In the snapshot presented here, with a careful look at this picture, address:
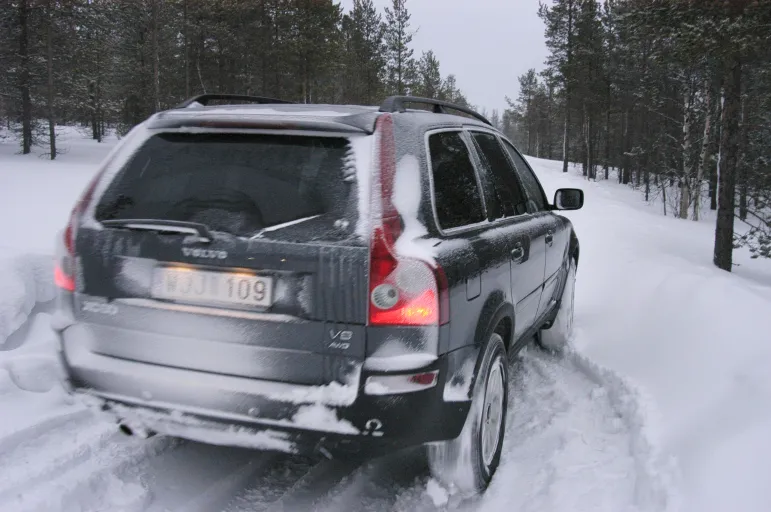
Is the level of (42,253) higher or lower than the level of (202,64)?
lower

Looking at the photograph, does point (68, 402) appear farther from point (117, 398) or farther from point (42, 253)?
point (42, 253)

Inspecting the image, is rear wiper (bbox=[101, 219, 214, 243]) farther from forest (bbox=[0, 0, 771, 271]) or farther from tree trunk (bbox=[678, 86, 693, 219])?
tree trunk (bbox=[678, 86, 693, 219])

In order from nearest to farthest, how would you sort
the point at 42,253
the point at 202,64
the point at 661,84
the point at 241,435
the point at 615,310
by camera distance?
the point at 241,435 < the point at 42,253 < the point at 615,310 < the point at 661,84 < the point at 202,64

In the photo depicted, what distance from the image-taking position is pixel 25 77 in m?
27.2

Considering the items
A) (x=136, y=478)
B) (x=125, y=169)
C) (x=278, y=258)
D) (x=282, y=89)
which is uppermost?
(x=282, y=89)

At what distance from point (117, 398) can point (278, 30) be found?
3393cm

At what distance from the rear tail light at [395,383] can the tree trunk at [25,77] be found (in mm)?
30960

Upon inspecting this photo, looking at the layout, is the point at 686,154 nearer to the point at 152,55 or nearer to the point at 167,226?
the point at 152,55

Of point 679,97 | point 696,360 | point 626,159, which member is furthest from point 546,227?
point 626,159

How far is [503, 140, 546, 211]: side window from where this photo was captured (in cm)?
419

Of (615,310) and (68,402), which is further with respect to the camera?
(615,310)

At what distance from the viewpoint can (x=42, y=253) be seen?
4.88 meters

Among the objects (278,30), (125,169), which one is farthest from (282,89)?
(125,169)

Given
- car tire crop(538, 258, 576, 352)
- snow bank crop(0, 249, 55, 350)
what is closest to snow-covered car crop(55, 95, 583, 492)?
snow bank crop(0, 249, 55, 350)
